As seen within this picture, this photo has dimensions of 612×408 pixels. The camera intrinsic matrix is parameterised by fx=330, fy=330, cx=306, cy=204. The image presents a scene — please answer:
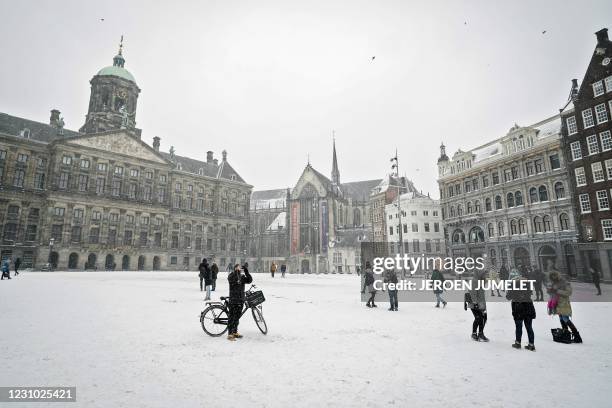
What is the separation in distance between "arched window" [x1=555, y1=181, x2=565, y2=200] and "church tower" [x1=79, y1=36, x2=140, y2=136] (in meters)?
64.0

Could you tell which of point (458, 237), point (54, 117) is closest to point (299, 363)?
point (458, 237)

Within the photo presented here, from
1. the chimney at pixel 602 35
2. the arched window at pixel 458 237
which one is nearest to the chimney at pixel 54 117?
the arched window at pixel 458 237

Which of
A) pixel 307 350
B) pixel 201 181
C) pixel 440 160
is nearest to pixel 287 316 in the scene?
pixel 307 350

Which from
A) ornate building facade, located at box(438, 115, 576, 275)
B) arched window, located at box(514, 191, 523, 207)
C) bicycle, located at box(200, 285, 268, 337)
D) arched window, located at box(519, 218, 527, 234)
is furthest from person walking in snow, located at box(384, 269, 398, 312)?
arched window, located at box(514, 191, 523, 207)

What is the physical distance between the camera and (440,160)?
2004 inches

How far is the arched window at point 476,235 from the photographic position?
4215 cm

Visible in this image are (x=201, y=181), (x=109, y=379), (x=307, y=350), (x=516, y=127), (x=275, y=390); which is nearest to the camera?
(x=275, y=390)

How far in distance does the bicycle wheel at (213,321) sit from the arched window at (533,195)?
1540 inches

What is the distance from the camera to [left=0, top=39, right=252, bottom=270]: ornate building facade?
4769 cm

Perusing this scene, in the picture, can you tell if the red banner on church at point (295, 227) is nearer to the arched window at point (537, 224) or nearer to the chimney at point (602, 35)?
the arched window at point (537, 224)

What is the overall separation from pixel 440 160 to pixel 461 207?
29.8 ft

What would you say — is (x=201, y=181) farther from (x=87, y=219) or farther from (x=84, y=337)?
(x=84, y=337)

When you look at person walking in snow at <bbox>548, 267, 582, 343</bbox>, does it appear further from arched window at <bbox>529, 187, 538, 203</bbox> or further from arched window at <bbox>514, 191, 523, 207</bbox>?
arched window at <bbox>514, 191, 523, 207</bbox>

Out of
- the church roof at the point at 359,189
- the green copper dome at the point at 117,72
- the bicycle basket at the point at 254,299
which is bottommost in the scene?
the bicycle basket at the point at 254,299
